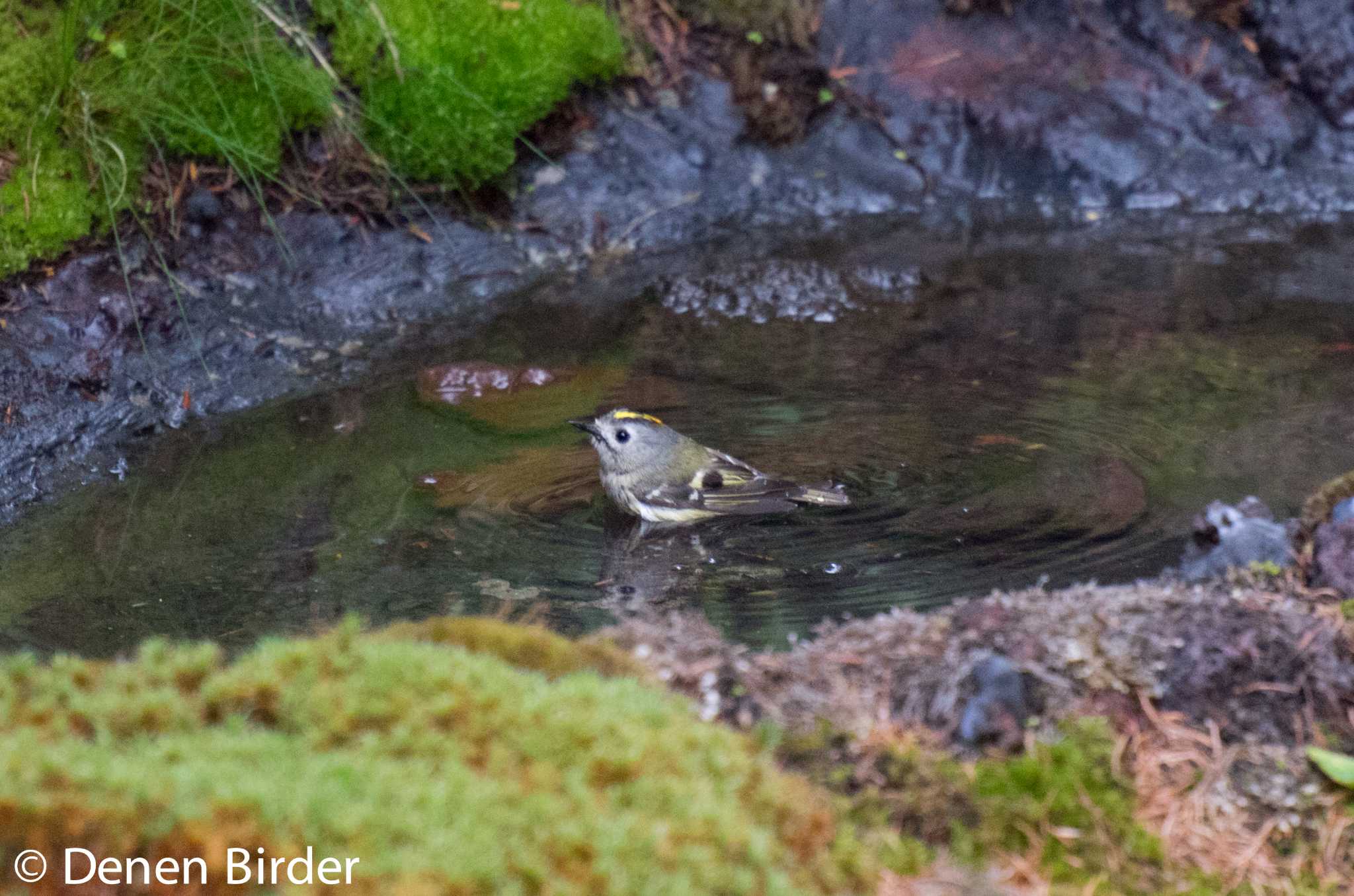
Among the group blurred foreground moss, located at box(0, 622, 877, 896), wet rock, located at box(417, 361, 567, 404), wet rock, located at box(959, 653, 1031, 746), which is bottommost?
wet rock, located at box(417, 361, 567, 404)

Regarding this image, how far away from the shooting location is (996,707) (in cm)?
303

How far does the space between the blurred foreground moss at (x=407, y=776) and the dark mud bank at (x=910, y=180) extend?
186 inches

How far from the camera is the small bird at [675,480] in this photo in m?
5.98

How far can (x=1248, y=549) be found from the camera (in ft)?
13.6

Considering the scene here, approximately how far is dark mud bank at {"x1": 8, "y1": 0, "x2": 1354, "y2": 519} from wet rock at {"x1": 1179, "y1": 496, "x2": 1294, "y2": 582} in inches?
168

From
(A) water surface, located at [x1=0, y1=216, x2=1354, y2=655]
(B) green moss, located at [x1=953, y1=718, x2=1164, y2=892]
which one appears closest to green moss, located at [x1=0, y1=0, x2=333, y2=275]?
(A) water surface, located at [x1=0, y1=216, x2=1354, y2=655]

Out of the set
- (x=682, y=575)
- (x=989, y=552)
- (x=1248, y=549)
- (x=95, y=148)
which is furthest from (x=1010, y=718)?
(x=95, y=148)

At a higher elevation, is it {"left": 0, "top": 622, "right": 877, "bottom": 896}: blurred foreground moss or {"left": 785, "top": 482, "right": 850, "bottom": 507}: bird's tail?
{"left": 0, "top": 622, "right": 877, "bottom": 896}: blurred foreground moss

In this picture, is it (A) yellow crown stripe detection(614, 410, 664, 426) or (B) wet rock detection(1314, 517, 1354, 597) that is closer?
(B) wet rock detection(1314, 517, 1354, 597)

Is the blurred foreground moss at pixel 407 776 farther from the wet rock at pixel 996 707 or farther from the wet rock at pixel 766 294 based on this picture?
the wet rock at pixel 766 294

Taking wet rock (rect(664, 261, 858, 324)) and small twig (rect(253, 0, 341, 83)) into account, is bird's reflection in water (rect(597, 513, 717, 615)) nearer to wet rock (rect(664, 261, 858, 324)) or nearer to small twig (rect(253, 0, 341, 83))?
wet rock (rect(664, 261, 858, 324))

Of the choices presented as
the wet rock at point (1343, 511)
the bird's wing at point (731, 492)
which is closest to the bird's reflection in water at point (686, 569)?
the bird's wing at point (731, 492)

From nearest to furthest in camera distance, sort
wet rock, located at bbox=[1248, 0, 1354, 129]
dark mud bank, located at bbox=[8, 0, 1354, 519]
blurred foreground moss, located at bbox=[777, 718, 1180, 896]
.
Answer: blurred foreground moss, located at bbox=[777, 718, 1180, 896]
dark mud bank, located at bbox=[8, 0, 1354, 519]
wet rock, located at bbox=[1248, 0, 1354, 129]

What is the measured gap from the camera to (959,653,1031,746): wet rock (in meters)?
3.01
